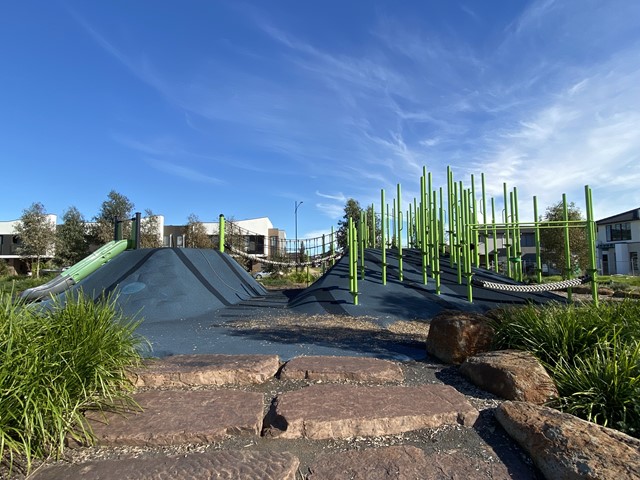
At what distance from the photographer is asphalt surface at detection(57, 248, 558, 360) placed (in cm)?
492

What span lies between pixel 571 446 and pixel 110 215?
3481 centimetres

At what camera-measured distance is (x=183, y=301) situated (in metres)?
7.99

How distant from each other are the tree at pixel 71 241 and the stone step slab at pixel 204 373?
31.8 meters

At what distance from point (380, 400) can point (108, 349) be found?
209 centimetres

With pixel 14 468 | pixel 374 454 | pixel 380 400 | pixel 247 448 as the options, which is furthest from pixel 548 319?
pixel 14 468

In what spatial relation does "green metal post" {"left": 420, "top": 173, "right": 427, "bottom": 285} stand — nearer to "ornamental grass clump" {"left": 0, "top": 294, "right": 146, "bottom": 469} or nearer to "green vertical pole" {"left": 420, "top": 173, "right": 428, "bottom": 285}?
"green vertical pole" {"left": 420, "top": 173, "right": 428, "bottom": 285}

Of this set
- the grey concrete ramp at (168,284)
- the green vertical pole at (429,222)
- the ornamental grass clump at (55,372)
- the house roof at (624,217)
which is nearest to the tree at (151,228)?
the grey concrete ramp at (168,284)

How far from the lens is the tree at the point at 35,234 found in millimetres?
29078

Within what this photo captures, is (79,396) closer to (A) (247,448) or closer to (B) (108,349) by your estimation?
(B) (108,349)

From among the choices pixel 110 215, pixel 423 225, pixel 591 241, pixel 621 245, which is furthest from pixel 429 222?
pixel 621 245

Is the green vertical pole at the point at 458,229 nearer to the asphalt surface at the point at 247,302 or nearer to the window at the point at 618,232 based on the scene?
Answer: the asphalt surface at the point at 247,302

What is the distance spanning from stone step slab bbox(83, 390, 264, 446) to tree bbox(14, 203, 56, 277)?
32.5 meters

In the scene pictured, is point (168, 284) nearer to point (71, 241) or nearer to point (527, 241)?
point (71, 241)

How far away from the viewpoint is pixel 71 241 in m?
31.1
